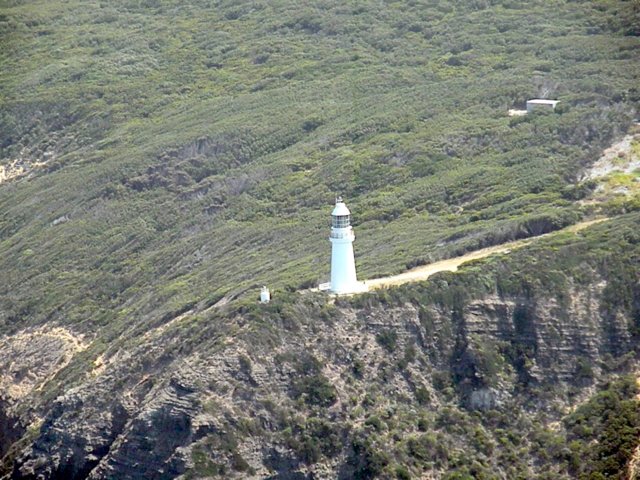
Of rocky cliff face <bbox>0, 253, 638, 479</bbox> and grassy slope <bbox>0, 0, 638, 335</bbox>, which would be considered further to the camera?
grassy slope <bbox>0, 0, 638, 335</bbox>

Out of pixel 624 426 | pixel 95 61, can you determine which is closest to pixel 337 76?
pixel 95 61

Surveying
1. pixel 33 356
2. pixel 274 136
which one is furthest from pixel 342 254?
pixel 274 136

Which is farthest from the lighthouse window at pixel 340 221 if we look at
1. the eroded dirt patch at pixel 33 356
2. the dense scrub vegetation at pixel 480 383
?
the eroded dirt patch at pixel 33 356

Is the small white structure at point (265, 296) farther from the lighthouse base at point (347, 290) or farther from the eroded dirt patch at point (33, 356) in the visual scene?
the eroded dirt patch at point (33, 356)

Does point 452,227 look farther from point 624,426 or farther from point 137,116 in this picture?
point 137,116

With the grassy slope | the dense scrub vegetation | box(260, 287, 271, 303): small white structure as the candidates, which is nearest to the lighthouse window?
the dense scrub vegetation

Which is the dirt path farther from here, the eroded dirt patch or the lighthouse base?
the eroded dirt patch
